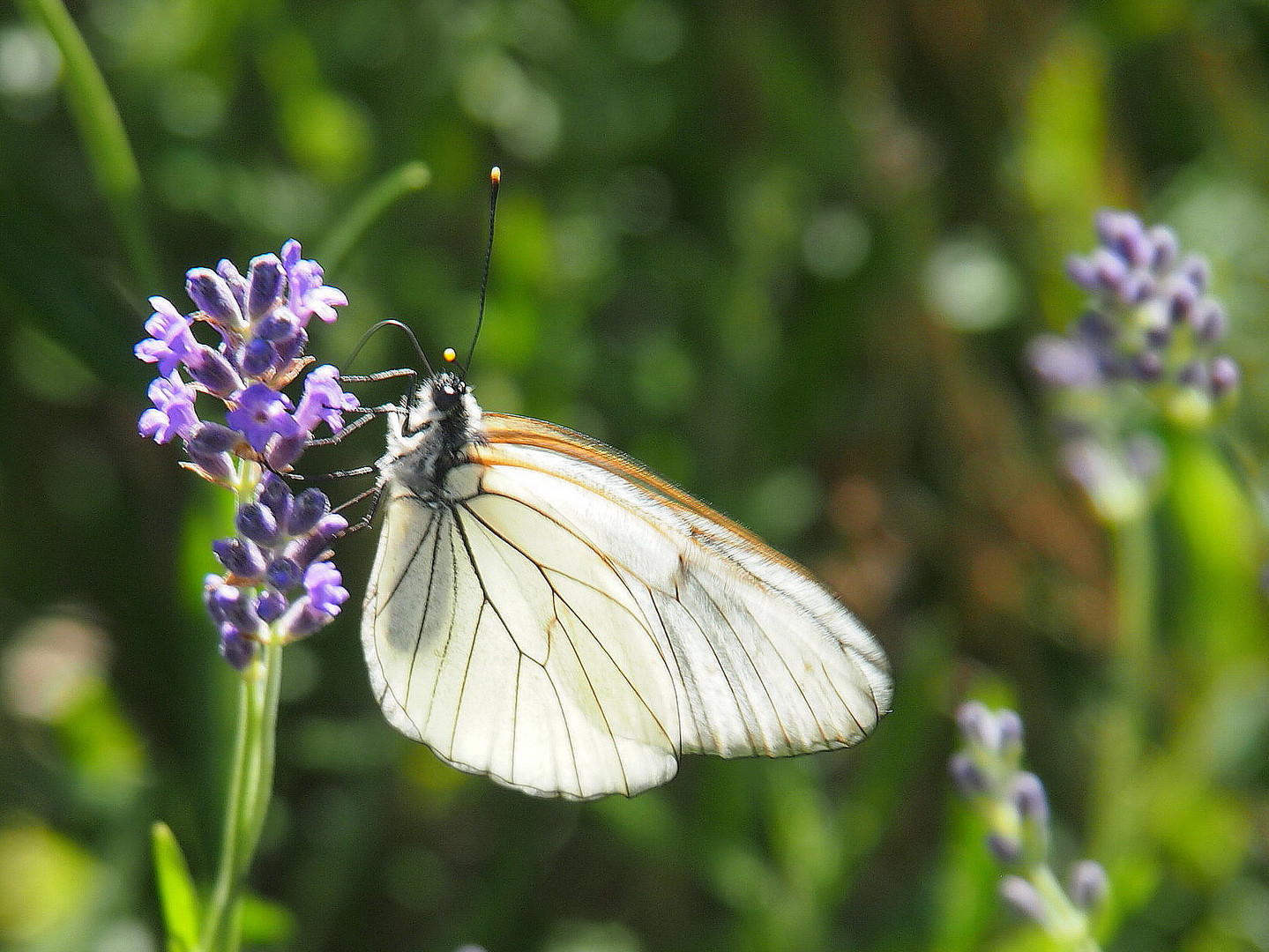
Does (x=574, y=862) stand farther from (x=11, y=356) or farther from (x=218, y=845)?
(x=11, y=356)

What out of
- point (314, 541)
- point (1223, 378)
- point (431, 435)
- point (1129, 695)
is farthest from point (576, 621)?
point (1129, 695)

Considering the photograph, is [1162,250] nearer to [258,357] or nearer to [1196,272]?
Answer: [1196,272]

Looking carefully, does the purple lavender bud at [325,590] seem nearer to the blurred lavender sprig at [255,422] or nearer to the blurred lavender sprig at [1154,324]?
the blurred lavender sprig at [255,422]

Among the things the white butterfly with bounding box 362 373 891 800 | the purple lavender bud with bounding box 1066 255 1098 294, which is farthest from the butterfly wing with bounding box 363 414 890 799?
the purple lavender bud with bounding box 1066 255 1098 294

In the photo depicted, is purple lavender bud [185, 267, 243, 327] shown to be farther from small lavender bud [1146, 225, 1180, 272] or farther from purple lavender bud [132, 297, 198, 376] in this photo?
small lavender bud [1146, 225, 1180, 272]

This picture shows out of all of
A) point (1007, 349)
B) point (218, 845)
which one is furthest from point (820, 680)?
point (1007, 349)
